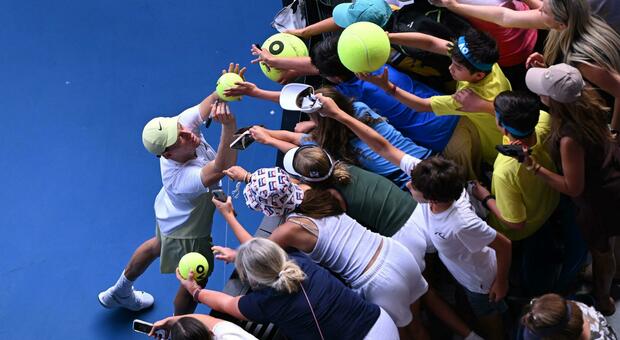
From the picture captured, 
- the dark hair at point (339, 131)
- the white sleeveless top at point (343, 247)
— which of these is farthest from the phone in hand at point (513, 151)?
the dark hair at point (339, 131)

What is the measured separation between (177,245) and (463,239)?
6.00ft

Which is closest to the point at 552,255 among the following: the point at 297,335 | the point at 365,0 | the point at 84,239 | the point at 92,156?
the point at 297,335

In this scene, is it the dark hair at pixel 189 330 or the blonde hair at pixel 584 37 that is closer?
the dark hair at pixel 189 330

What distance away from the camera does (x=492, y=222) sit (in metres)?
3.10

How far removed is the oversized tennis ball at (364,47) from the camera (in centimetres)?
301

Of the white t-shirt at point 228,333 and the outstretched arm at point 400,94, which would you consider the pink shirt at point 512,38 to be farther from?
the white t-shirt at point 228,333

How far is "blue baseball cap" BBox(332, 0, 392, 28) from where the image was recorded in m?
3.41

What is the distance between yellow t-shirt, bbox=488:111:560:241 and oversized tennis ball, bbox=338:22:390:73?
2.43 ft

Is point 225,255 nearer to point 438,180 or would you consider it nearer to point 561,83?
point 438,180

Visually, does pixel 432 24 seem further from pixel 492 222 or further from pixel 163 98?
pixel 163 98

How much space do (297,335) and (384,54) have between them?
141 centimetres

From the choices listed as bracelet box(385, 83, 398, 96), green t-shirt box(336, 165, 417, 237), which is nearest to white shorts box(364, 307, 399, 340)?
green t-shirt box(336, 165, 417, 237)

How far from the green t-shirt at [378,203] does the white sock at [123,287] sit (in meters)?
1.76

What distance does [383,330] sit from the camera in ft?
8.68
